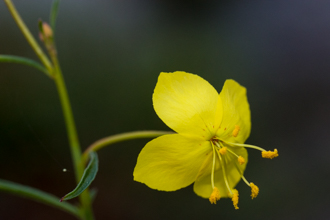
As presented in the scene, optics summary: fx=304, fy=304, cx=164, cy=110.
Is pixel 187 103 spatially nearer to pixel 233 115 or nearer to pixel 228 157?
pixel 233 115

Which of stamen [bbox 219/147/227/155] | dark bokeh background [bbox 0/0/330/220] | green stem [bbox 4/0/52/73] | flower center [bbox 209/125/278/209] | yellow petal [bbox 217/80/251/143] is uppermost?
green stem [bbox 4/0/52/73]

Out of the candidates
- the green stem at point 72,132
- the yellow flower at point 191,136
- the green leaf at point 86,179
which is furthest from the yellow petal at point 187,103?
the green stem at point 72,132

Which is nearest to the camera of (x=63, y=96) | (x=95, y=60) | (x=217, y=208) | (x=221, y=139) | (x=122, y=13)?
(x=221, y=139)

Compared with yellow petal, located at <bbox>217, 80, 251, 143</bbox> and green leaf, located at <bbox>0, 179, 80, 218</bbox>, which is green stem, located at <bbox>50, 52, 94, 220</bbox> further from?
yellow petal, located at <bbox>217, 80, 251, 143</bbox>

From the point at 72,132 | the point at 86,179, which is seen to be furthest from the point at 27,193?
the point at 86,179

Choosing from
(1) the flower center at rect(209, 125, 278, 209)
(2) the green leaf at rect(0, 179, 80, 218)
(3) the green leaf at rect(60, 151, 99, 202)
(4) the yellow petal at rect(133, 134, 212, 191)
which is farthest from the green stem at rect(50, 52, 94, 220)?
(1) the flower center at rect(209, 125, 278, 209)

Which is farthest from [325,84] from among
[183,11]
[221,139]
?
[221,139]

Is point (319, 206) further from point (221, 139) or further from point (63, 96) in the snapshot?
point (63, 96)
